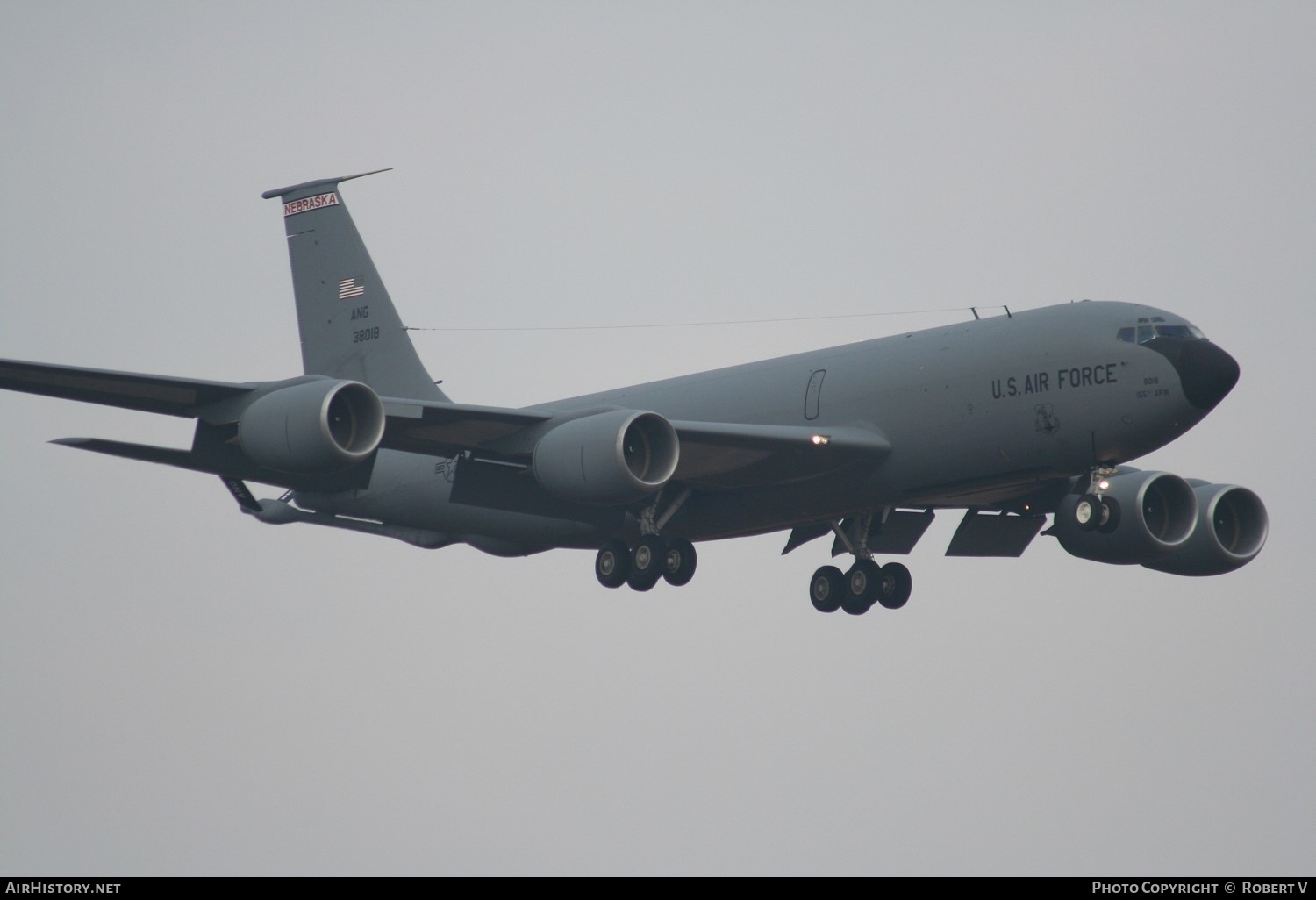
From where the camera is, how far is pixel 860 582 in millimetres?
38375

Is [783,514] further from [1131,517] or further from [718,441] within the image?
[1131,517]

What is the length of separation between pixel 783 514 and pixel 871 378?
3287 millimetres

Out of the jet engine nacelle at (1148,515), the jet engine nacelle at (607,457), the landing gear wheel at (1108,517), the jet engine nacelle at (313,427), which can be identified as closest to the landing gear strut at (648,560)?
the jet engine nacelle at (607,457)

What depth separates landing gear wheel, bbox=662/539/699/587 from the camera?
1432 inches

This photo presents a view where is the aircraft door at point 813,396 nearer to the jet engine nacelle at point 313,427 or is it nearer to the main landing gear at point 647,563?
the main landing gear at point 647,563

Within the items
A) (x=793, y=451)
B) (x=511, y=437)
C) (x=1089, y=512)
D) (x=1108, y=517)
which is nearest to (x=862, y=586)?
(x=793, y=451)

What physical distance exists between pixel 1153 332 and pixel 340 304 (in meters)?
19.3

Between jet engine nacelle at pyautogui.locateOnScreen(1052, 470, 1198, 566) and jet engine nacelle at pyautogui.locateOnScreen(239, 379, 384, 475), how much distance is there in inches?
544

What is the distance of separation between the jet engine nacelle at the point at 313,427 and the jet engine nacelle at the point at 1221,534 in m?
16.8

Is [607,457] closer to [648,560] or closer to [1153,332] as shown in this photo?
[648,560]

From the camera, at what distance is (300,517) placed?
131ft

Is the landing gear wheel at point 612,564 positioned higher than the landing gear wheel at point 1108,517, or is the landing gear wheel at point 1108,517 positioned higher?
the landing gear wheel at point 1108,517

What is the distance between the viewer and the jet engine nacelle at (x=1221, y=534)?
38.3 m

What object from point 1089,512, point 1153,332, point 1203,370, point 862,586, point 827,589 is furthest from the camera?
point 827,589
